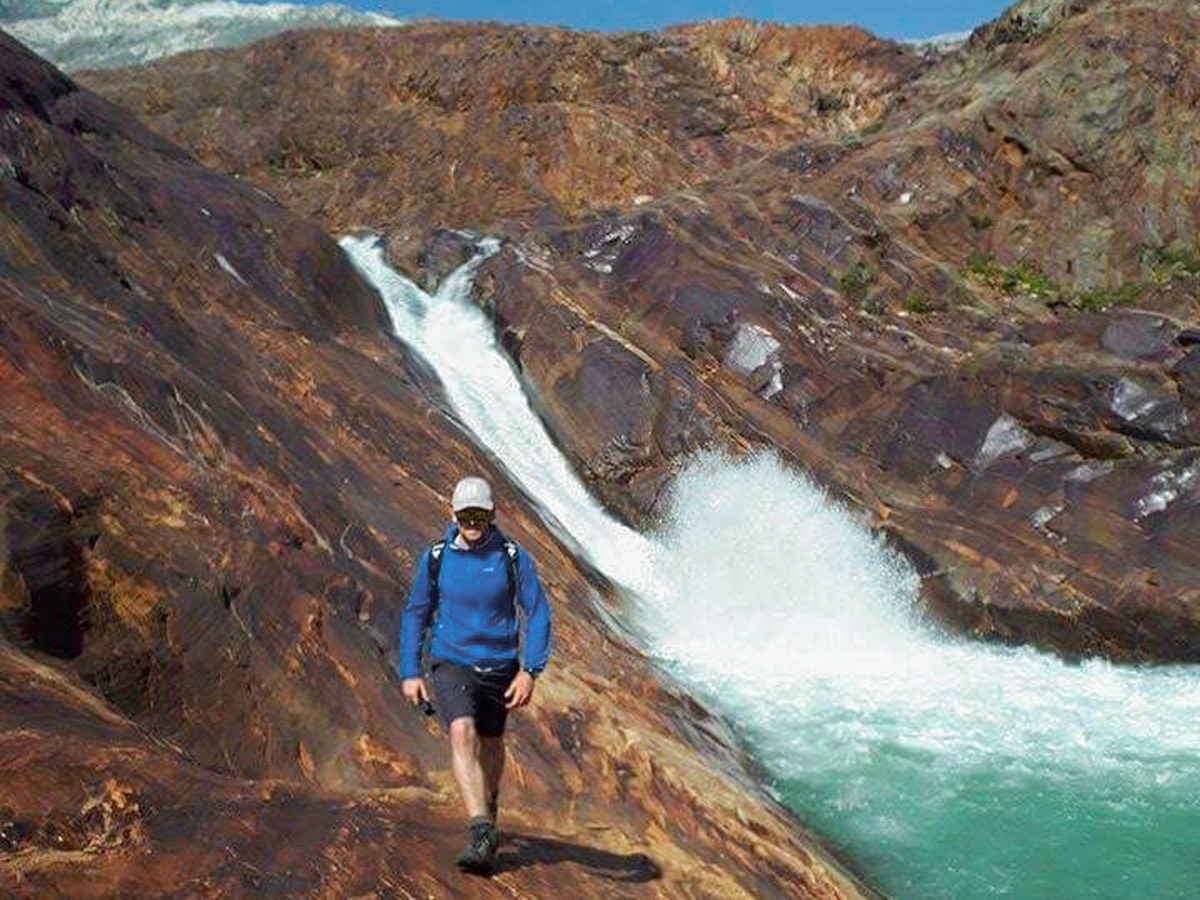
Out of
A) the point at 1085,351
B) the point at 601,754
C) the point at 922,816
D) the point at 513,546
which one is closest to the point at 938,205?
the point at 1085,351

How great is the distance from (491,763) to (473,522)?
1415 mm

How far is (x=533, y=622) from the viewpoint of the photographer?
5.85 m

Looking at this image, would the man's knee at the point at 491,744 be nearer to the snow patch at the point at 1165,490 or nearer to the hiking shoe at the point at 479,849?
the hiking shoe at the point at 479,849

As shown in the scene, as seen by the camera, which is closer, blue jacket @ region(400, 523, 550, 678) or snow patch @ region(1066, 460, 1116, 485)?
blue jacket @ region(400, 523, 550, 678)

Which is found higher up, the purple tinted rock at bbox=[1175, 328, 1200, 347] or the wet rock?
the purple tinted rock at bbox=[1175, 328, 1200, 347]

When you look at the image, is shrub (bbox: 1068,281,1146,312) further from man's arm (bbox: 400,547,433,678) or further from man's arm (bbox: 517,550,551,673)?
man's arm (bbox: 400,547,433,678)

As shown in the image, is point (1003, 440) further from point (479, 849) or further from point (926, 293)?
point (479, 849)

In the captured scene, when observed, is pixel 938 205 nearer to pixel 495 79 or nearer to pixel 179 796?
pixel 495 79

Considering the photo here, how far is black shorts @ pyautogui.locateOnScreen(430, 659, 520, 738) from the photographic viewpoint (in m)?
5.81

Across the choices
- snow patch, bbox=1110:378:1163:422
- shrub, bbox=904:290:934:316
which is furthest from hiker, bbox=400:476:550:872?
shrub, bbox=904:290:934:316

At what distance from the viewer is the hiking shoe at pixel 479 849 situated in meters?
5.98

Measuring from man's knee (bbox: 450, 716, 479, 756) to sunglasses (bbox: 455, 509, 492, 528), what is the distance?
1.07m

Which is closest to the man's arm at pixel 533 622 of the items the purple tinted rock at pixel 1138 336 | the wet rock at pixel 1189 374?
the wet rock at pixel 1189 374

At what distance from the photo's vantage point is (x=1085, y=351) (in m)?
21.2
